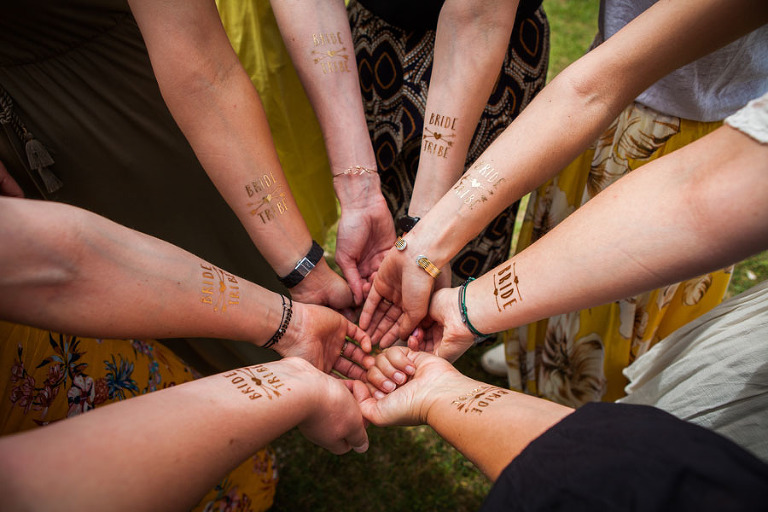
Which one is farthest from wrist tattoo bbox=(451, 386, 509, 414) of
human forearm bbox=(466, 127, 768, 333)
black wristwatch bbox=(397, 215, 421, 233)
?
black wristwatch bbox=(397, 215, 421, 233)

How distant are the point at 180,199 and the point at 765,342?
197 cm

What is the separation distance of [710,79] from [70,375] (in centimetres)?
211

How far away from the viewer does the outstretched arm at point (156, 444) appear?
68cm

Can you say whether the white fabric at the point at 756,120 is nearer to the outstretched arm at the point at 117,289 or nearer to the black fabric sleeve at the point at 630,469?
the black fabric sleeve at the point at 630,469

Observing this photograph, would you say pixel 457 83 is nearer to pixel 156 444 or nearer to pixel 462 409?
pixel 462 409

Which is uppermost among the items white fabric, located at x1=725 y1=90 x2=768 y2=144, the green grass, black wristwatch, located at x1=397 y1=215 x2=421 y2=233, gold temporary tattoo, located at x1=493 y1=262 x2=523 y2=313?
the green grass

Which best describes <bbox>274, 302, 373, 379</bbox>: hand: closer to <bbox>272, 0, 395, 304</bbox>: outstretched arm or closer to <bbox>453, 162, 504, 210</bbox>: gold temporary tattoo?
<bbox>272, 0, 395, 304</bbox>: outstretched arm

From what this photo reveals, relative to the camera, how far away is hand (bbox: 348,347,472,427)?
1347 millimetres

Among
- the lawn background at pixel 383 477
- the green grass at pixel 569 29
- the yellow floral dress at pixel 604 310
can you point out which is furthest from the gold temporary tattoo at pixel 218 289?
the green grass at pixel 569 29

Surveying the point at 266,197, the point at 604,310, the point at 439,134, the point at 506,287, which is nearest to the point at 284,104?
the point at 266,197

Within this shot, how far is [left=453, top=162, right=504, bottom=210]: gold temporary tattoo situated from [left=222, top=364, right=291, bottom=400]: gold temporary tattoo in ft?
2.79

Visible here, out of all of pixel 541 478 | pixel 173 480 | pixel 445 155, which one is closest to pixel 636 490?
pixel 541 478

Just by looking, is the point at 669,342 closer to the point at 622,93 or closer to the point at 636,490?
the point at 622,93

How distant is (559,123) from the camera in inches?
53.2
